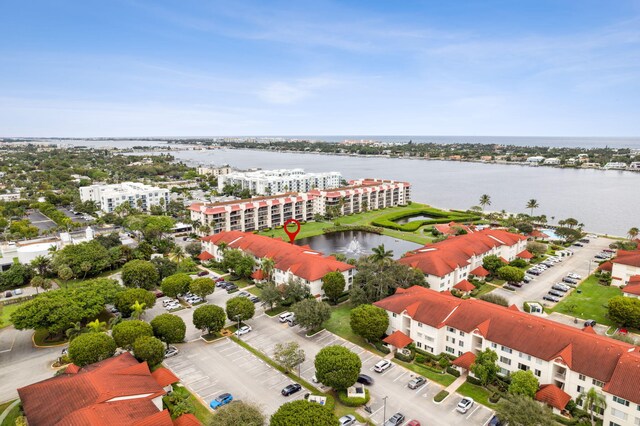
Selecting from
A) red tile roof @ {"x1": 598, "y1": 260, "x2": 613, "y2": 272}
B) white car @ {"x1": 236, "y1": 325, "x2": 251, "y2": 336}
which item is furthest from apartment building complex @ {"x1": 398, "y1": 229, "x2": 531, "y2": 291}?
white car @ {"x1": 236, "y1": 325, "x2": 251, "y2": 336}

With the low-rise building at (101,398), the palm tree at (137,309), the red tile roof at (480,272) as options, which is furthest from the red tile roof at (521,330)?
the palm tree at (137,309)

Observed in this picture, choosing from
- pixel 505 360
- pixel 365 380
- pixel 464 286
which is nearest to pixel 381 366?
pixel 365 380

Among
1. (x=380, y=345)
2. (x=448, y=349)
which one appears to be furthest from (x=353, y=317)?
(x=448, y=349)

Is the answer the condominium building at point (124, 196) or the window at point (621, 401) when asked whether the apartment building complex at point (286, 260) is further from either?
the condominium building at point (124, 196)

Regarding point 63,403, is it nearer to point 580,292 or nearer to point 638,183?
point 580,292

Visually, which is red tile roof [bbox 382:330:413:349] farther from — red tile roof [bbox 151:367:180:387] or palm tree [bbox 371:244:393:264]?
red tile roof [bbox 151:367:180:387]

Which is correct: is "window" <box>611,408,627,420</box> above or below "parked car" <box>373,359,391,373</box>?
above
